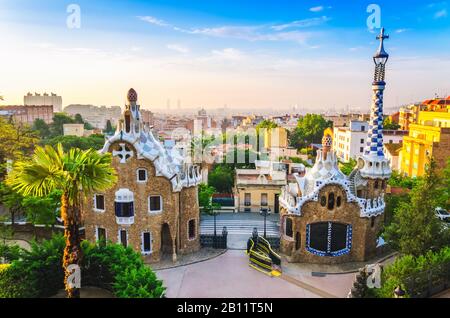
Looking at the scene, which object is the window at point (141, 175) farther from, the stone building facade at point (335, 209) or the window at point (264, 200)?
the window at point (264, 200)

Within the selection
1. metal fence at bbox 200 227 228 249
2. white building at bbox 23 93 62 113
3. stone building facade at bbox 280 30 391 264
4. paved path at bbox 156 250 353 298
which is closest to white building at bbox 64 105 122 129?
white building at bbox 23 93 62 113

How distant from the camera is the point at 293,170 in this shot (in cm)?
A: 4231

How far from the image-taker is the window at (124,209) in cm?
2397

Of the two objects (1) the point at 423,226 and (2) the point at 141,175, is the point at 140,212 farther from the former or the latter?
(1) the point at 423,226

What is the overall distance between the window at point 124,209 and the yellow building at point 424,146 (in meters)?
31.7

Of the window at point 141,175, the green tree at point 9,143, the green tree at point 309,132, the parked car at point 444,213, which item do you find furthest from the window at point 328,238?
the green tree at point 309,132

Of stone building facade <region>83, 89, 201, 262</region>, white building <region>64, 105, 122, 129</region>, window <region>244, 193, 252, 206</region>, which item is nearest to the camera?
stone building facade <region>83, 89, 201, 262</region>

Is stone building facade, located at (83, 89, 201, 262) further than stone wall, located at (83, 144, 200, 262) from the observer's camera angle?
No

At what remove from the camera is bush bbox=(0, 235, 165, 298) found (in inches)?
617

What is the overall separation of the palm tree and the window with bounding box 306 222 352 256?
14967 mm

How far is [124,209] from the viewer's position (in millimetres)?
24062

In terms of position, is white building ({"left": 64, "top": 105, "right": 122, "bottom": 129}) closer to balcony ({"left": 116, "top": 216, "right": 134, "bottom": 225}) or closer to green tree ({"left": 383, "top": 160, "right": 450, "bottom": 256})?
balcony ({"left": 116, "top": 216, "right": 134, "bottom": 225})
